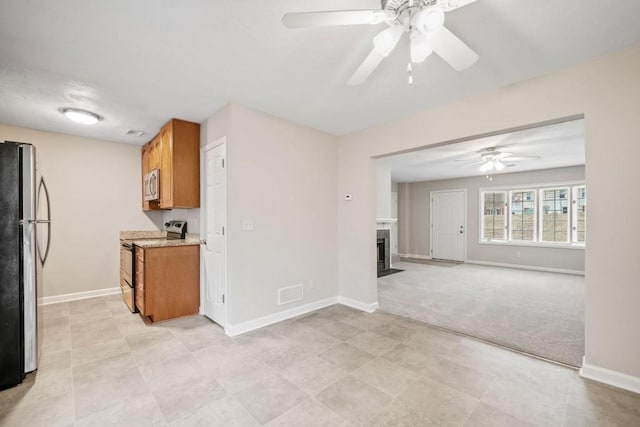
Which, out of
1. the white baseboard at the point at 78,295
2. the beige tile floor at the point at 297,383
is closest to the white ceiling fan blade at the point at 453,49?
the beige tile floor at the point at 297,383

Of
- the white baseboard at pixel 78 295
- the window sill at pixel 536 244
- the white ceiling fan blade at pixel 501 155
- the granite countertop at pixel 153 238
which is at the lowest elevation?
the white baseboard at pixel 78 295

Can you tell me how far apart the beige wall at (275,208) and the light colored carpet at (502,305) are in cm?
133

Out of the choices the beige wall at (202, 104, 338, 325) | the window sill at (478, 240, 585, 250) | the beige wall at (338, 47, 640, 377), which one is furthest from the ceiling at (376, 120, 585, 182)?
the window sill at (478, 240, 585, 250)

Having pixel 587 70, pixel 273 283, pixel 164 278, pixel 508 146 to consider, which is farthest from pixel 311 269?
pixel 508 146

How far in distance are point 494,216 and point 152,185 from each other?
26.0 ft

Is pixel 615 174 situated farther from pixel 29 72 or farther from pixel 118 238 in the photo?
pixel 118 238

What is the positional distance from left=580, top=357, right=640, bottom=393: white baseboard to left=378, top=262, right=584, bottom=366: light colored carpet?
20cm

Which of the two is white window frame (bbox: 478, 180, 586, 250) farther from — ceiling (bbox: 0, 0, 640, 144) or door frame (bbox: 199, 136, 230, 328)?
door frame (bbox: 199, 136, 230, 328)

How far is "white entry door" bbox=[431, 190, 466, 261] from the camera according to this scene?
7719 millimetres

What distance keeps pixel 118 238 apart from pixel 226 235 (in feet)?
9.08

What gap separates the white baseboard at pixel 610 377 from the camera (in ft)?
6.29

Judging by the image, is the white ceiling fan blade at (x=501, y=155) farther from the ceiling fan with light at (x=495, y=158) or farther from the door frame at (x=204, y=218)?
the door frame at (x=204, y=218)

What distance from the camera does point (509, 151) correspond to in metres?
4.85

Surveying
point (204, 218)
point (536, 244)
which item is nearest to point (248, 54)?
point (204, 218)
